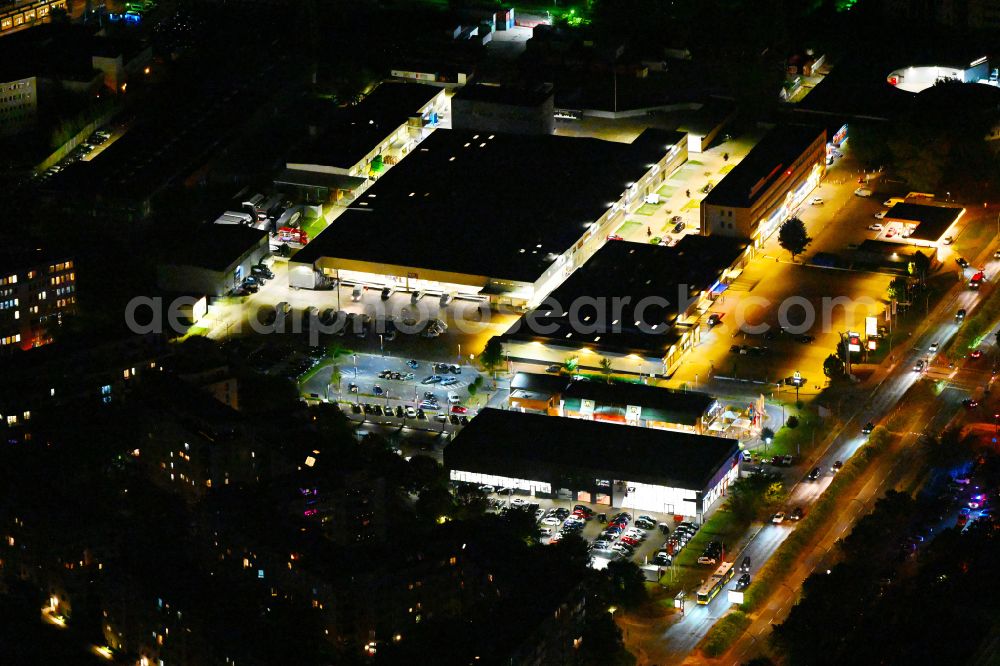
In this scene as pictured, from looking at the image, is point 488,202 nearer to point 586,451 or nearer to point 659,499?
point 586,451

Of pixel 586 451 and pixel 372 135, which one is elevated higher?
pixel 586 451

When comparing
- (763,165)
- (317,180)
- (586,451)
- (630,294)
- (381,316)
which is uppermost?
(763,165)

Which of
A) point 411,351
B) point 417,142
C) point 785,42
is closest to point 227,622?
point 411,351

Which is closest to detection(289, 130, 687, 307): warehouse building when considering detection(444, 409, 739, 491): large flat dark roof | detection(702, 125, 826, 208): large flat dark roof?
detection(702, 125, 826, 208): large flat dark roof

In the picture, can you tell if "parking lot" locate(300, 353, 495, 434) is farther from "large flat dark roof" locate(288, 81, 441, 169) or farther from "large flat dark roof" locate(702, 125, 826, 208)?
"large flat dark roof" locate(288, 81, 441, 169)

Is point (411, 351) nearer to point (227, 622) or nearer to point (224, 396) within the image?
point (224, 396)

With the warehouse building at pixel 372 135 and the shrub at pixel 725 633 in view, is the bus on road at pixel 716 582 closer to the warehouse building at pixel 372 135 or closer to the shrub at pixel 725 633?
the shrub at pixel 725 633

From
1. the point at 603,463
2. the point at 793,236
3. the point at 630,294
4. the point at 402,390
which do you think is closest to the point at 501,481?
the point at 603,463
